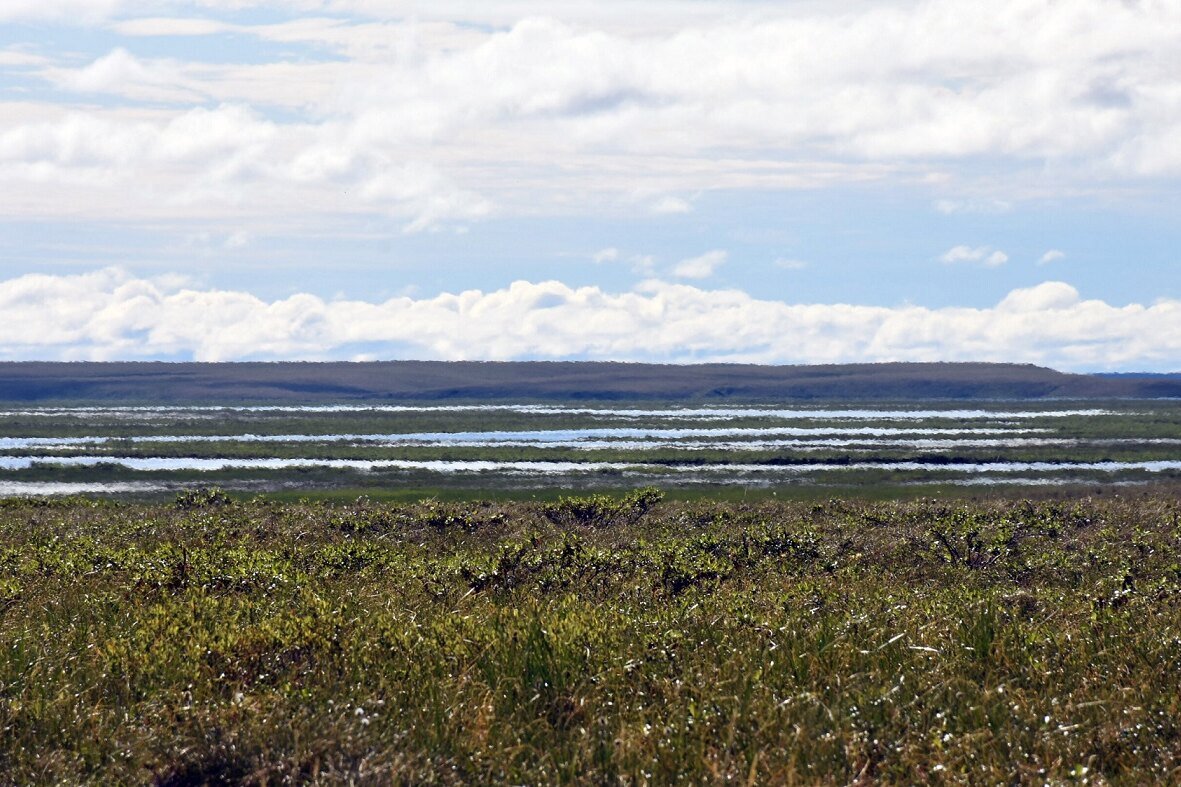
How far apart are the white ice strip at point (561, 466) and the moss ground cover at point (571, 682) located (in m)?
42.2

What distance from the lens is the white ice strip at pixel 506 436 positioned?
7831 cm

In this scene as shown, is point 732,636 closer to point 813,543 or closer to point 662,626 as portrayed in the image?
point 662,626

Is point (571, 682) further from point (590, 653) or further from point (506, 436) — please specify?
point (506, 436)

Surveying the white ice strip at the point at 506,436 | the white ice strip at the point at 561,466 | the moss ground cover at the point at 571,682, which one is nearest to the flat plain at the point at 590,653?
the moss ground cover at the point at 571,682

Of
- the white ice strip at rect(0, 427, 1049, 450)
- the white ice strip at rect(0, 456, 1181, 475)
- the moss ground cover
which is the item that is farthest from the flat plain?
the white ice strip at rect(0, 427, 1049, 450)

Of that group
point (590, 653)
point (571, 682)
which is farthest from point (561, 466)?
point (571, 682)

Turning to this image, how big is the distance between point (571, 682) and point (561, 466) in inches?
1999

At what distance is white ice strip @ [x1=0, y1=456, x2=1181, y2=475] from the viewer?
185 ft

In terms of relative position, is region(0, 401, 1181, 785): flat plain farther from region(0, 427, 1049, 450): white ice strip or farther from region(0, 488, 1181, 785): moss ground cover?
region(0, 427, 1049, 450): white ice strip

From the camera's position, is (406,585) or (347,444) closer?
(406,585)

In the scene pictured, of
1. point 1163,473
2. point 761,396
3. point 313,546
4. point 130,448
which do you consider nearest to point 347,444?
point 130,448

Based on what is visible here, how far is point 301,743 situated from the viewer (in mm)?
6969

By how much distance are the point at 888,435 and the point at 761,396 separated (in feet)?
340

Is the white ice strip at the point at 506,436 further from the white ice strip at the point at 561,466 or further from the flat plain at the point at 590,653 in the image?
the flat plain at the point at 590,653
